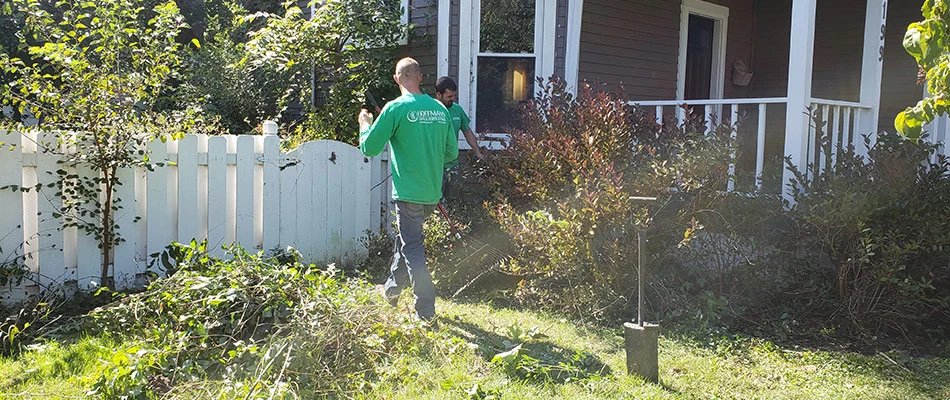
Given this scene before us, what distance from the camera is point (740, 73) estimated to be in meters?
10.3

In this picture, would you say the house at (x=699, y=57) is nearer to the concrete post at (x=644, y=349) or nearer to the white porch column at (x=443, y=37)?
the white porch column at (x=443, y=37)

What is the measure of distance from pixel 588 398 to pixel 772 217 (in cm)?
241

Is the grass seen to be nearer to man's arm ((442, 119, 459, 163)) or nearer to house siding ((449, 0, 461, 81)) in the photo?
man's arm ((442, 119, 459, 163))

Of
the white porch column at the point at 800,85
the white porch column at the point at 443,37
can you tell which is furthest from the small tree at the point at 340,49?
the white porch column at the point at 800,85

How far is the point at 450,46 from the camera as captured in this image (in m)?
7.86

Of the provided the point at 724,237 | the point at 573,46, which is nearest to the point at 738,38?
the point at 573,46

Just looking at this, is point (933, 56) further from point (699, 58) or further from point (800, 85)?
point (699, 58)

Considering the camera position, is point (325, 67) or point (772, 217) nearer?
point (772, 217)

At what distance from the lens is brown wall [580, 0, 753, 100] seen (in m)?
8.26

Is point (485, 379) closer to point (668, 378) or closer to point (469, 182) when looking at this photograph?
point (668, 378)

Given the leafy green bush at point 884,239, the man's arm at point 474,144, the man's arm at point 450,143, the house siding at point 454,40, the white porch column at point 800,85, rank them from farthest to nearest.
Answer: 1. the house siding at point 454,40
2. the man's arm at point 474,144
3. the white porch column at point 800,85
4. the man's arm at point 450,143
5. the leafy green bush at point 884,239

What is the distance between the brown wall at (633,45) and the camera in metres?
8.26

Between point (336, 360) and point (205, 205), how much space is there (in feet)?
9.51

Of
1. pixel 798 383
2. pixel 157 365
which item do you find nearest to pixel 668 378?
pixel 798 383
